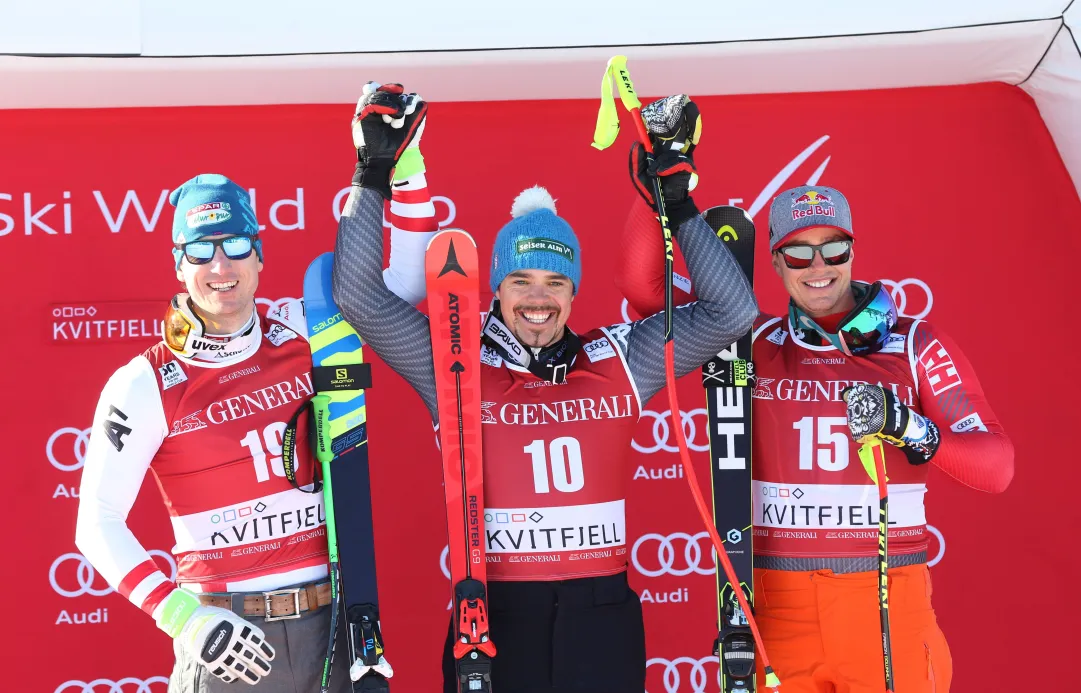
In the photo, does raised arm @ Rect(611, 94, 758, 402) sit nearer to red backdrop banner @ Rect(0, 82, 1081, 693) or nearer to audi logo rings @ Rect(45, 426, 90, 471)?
red backdrop banner @ Rect(0, 82, 1081, 693)

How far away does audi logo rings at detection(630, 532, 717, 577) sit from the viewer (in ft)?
13.1

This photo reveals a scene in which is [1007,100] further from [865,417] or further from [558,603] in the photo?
[558,603]

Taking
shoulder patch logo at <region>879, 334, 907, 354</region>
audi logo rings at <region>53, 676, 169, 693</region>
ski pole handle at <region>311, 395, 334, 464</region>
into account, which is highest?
shoulder patch logo at <region>879, 334, 907, 354</region>

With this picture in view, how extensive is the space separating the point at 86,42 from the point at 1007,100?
3.31m

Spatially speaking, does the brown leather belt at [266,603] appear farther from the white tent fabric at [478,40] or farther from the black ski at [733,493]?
the white tent fabric at [478,40]

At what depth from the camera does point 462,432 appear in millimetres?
2672

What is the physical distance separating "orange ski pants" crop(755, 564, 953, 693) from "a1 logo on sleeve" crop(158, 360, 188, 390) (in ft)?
5.46

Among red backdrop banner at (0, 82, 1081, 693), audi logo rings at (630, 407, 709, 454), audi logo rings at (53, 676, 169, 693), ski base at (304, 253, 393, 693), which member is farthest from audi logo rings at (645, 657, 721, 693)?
audi logo rings at (53, 676, 169, 693)

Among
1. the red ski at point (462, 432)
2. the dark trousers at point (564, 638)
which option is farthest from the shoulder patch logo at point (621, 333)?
the dark trousers at point (564, 638)

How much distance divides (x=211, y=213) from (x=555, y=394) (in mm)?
999

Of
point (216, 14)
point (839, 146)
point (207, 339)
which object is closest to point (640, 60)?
point (839, 146)

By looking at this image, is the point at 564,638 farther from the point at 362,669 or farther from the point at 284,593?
the point at 284,593

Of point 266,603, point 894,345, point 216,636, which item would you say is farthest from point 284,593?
point 894,345

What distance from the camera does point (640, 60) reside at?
139 inches
